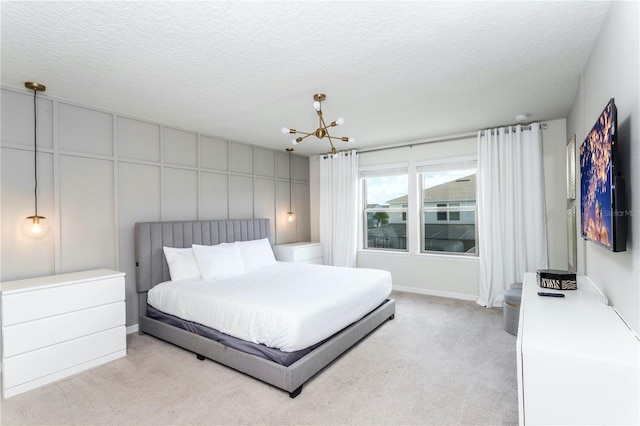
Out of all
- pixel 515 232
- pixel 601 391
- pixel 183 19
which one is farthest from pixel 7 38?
pixel 515 232

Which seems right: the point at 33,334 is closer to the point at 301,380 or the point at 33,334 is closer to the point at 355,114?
the point at 301,380

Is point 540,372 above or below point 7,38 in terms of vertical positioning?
below

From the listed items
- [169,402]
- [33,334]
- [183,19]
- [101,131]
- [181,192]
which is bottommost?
[169,402]

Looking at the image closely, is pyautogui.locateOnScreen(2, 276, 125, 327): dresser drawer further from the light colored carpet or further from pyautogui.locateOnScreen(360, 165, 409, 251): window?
pyautogui.locateOnScreen(360, 165, 409, 251): window

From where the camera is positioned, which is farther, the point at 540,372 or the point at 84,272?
the point at 84,272

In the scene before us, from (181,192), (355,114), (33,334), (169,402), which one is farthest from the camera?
(181,192)

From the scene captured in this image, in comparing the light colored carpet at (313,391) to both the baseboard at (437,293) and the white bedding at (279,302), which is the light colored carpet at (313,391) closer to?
the white bedding at (279,302)

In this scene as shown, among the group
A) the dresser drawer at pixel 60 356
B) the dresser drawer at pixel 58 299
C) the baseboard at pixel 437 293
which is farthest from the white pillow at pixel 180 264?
the baseboard at pixel 437 293

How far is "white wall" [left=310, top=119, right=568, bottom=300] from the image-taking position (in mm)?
4121

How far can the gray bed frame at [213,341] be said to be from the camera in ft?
8.02

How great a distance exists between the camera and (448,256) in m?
5.02

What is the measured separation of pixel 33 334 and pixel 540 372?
3.46 meters

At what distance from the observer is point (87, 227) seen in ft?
11.2

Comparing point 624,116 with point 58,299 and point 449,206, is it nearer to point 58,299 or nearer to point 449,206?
point 449,206
